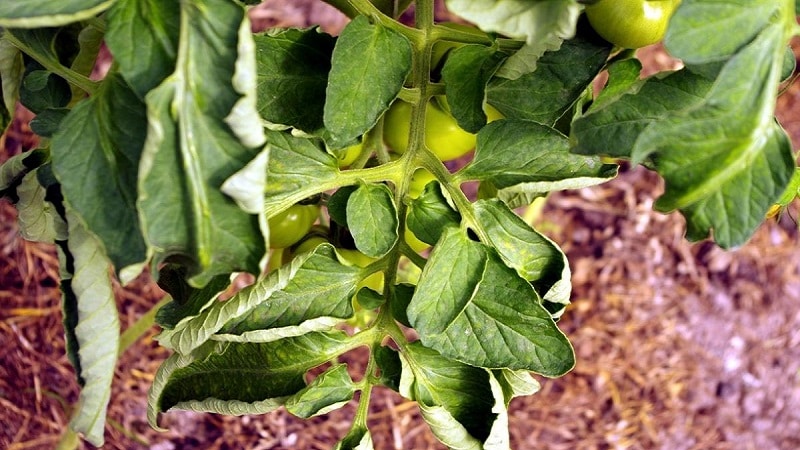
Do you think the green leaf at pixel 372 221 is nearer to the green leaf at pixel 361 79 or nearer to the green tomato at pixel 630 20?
the green leaf at pixel 361 79

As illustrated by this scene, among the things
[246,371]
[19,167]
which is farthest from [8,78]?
[246,371]

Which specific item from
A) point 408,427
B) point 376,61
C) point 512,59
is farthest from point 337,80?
point 408,427

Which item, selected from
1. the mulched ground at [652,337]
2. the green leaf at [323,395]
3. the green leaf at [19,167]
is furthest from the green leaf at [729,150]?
the mulched ground at [652,337]

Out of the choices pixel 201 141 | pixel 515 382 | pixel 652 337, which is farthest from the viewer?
pixel 652 337

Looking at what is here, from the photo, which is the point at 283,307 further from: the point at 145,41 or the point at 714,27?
the point at 714,27

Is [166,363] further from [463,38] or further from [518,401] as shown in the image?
[518,401]

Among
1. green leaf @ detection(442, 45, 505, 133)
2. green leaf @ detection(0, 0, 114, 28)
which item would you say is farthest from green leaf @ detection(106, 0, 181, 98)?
green leaf @ detection(442, 45, 505, 133)

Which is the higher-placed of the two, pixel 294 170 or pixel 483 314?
pixel 294 170
